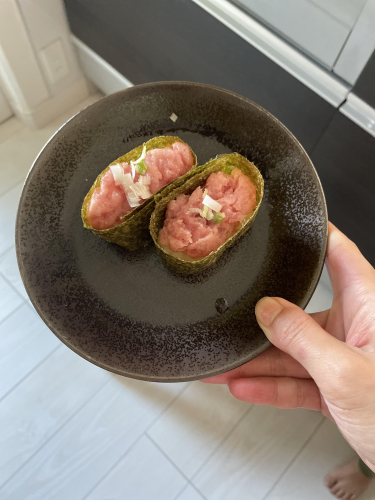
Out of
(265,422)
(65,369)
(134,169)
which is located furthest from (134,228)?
(265,422)

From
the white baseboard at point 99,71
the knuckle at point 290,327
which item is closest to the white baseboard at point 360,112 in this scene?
the knuckle at point 290,327

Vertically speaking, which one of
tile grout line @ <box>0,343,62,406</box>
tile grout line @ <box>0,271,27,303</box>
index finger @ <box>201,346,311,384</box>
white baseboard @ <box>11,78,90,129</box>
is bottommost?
tile grout line @ <box>0,343,62,406</box>

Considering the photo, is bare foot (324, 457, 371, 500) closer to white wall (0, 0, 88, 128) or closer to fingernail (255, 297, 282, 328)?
fingernail (255, 297, 282, 328)

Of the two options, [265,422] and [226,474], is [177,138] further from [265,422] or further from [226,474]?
[226,474]

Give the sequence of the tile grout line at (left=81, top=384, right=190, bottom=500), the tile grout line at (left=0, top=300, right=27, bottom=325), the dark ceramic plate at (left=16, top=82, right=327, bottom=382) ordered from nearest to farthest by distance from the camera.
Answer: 1. the dark ceramic plate at (left=16, top=82, right=327, bottom=382)
2. the tile grout line at (left=81, top=384, right=190, bottom=500)
3. the tile grout line at (left=0, top=300, right=27, bottom=325)

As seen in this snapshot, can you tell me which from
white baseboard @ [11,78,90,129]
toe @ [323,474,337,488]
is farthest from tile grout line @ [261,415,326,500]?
white baseboard @ [11,78,90,129]

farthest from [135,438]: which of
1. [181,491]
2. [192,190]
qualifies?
[192,190]

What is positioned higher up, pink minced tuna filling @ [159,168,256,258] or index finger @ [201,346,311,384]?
pink minced tuna filling @ [159,168,256,258]
